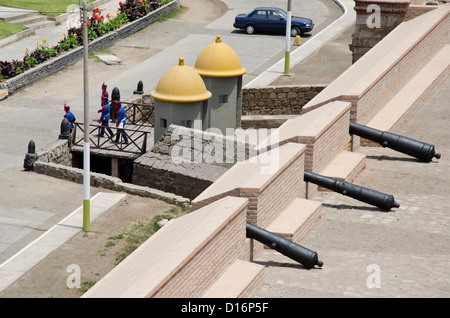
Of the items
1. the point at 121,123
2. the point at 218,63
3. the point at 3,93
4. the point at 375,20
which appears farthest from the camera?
the point at 3,93

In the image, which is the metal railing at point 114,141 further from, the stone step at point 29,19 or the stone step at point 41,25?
the stone step at point 29,19

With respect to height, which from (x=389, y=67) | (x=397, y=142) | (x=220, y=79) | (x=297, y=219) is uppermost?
(x=389, y=67)

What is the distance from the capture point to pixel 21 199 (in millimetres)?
23938

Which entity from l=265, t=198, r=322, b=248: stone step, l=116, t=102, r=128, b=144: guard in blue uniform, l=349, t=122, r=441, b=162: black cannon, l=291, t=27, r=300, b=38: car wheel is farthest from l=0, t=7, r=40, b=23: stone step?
l=265, t=198, r=322, b=248: stone step

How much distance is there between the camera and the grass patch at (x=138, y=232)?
20.4 meters

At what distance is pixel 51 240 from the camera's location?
21000 millimetres

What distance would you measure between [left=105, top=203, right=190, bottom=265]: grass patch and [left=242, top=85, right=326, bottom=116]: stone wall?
10381mm

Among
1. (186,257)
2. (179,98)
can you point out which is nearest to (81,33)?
(179,98)

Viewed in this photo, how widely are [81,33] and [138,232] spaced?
2079 cm

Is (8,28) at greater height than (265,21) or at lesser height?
lesser

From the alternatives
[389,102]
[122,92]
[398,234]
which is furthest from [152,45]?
[398,234]

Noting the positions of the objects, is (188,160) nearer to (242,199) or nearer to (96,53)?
(242,199)

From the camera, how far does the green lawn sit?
44.4 meters

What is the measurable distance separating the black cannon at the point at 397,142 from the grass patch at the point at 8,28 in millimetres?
26111
